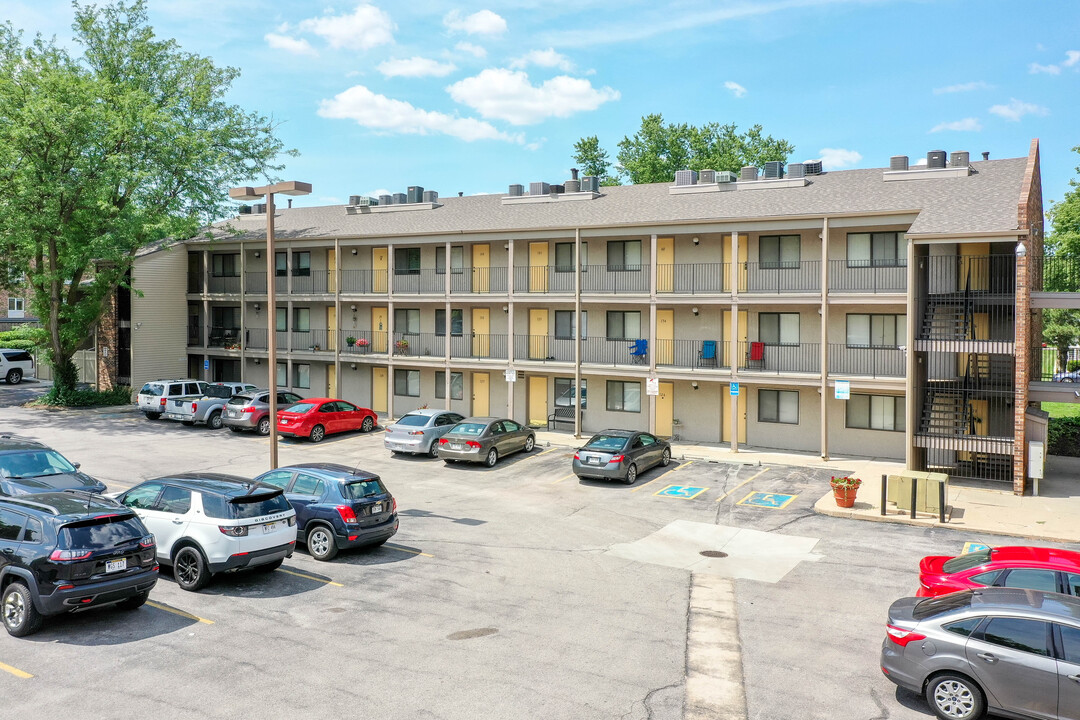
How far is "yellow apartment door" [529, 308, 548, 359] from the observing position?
3222cm

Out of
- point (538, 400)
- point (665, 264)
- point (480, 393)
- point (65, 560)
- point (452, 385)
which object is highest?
point (665, 264)

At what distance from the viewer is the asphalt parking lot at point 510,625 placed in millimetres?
9391

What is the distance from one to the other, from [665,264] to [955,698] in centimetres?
2224

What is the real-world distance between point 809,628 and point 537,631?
4151 mm

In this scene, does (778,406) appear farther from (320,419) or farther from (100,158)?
(100,158)

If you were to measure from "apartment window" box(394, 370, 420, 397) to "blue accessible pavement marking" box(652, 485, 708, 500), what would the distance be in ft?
52.1

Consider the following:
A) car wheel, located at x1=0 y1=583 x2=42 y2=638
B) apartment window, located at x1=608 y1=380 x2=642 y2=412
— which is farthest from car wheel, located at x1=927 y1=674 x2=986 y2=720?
apartment window, located at x1=608 y1=380 x2=642 y2=412

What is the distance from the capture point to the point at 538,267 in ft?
106

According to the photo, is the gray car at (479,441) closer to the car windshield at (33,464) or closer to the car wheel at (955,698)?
the car windshield at (33,464)

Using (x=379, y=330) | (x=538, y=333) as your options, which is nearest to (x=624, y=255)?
(x=538, y=333)

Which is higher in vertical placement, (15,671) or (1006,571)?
(1006,571)

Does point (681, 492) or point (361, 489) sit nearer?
point (361, 489)

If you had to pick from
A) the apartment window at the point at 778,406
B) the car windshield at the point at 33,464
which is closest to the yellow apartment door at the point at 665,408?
the apartment window at the point at 778,406

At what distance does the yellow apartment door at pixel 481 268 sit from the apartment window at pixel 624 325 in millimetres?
5395
